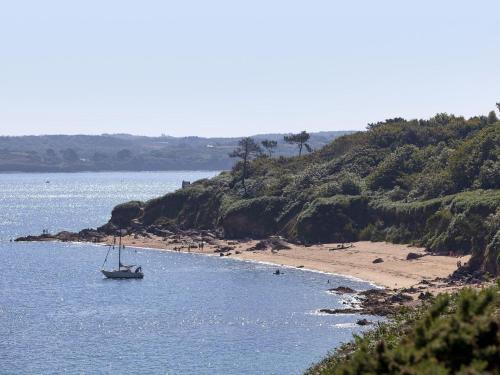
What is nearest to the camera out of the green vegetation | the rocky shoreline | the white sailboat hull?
the rocky shoreline

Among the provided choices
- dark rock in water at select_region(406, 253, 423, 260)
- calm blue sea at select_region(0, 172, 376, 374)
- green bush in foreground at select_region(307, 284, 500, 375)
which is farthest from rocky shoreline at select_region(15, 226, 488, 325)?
green bush in foreground at select_region(307, 284, 500, 375)

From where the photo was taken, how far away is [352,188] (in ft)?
509

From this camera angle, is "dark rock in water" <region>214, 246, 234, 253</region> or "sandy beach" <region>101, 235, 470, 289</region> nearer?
"sandy beach" <region>101, 235, 470, 289</region>

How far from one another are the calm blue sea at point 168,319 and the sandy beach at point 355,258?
12.7ft

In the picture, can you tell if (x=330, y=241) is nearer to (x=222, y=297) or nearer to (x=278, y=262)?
(x=278, y=262)

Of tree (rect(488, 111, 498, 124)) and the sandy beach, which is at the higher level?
tree (rect(488, 111, 498, 124))

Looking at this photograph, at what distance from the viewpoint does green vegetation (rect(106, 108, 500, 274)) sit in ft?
403

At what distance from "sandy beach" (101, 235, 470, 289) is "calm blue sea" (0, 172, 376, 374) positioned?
3.88 m

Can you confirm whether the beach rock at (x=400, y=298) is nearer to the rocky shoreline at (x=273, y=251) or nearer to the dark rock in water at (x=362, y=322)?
the rocky shoreline at (x=273, y=251)

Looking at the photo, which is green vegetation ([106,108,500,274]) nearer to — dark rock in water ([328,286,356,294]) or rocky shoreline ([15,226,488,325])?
rocky shoreline ([15,226,488,325])

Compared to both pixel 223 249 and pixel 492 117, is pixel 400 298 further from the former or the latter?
pixel 492 117

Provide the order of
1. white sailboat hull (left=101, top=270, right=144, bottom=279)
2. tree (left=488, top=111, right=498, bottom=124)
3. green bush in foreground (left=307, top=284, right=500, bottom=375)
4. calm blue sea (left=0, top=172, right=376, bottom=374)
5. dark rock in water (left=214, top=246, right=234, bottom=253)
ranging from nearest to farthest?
1. green bush in foreground (left=307, top=284, right=500, bottom=375)
2. calm blue sea (left=0, top=172, right=376, bottom=374)
3. white sailboat hull (left=101, top=270, right=144, bottom=279)
4. dark rock in water (left=214, top=246, right=234, bottom=253)
5. tree (left=488, top=111, right=498, bottom=124)

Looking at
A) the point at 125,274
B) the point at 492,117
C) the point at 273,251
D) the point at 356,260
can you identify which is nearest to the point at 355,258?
the point at 356,260

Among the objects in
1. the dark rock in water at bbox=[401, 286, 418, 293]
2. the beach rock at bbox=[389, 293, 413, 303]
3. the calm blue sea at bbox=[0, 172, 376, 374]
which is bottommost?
the calm blue sea at bbox=[0, 172, 376, 374]
